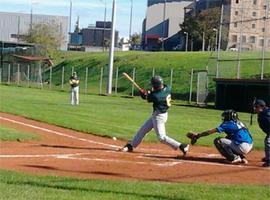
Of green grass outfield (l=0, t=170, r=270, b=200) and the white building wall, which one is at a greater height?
the white building wall

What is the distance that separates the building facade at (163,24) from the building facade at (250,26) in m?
87.7

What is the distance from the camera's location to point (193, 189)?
918cm

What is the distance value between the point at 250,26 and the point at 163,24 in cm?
10381

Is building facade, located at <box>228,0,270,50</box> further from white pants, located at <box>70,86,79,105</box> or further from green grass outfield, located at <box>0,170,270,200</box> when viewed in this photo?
green grass outfield, located at <box>0,170,270,200</box>

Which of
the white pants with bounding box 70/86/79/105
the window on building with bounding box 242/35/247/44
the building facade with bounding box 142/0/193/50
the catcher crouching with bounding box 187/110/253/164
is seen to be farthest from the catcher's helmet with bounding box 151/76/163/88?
the building facade with bounding box 142/0/193/50

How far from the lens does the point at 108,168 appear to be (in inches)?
449

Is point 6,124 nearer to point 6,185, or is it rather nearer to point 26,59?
point 6,185

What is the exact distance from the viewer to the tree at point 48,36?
9769 centimetres

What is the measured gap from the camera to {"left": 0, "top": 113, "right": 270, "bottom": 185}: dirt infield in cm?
1077

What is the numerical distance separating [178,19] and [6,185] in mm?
135030

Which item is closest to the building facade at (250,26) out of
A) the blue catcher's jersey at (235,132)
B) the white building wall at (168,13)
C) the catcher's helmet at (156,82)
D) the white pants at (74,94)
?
the white pants at (74,94)

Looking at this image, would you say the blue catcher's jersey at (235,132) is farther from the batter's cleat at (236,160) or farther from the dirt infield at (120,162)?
the dirt infield at (120,162)

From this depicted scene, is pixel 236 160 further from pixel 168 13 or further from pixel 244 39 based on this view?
pixel 168 13

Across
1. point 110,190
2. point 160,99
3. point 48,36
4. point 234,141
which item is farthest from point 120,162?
point 48,36
